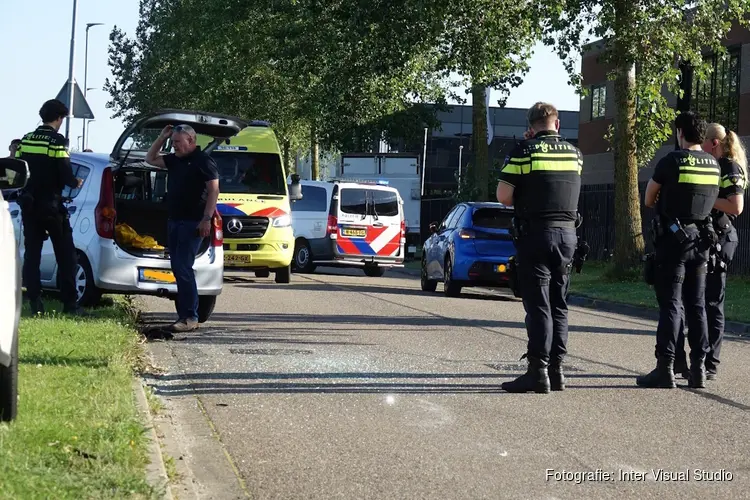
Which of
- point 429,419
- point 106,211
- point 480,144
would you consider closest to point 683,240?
point 429,419

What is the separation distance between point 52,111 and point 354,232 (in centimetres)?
1701

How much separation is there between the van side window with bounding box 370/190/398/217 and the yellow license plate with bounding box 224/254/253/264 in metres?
8.77

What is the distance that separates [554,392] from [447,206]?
3653 centimetres

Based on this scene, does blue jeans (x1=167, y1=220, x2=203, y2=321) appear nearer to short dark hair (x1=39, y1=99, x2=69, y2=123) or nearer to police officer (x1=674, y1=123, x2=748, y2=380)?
short dark hair (x1=39, y1=99, x2=69, y2=123)

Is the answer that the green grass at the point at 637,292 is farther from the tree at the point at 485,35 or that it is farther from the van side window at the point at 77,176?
the van side window at the point at 77,176

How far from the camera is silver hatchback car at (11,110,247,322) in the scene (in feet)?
42.8

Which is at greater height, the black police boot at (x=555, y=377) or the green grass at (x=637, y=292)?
the black police boot at (x=555, y=377)

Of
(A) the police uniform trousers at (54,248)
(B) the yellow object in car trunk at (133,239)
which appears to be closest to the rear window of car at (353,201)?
(B) the yellow object in car trunk at (133,239)

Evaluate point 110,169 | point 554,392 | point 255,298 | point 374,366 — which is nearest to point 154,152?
point 110,169

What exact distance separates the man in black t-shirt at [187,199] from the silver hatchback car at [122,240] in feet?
3.66

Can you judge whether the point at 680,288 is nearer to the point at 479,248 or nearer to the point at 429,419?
the point at 429,419

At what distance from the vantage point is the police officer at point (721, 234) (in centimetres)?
1005

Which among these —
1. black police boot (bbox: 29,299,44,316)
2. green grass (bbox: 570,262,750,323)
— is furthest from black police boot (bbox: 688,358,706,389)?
green grass (bbox: 570,262,750,323)

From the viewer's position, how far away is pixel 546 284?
30.0 feet
